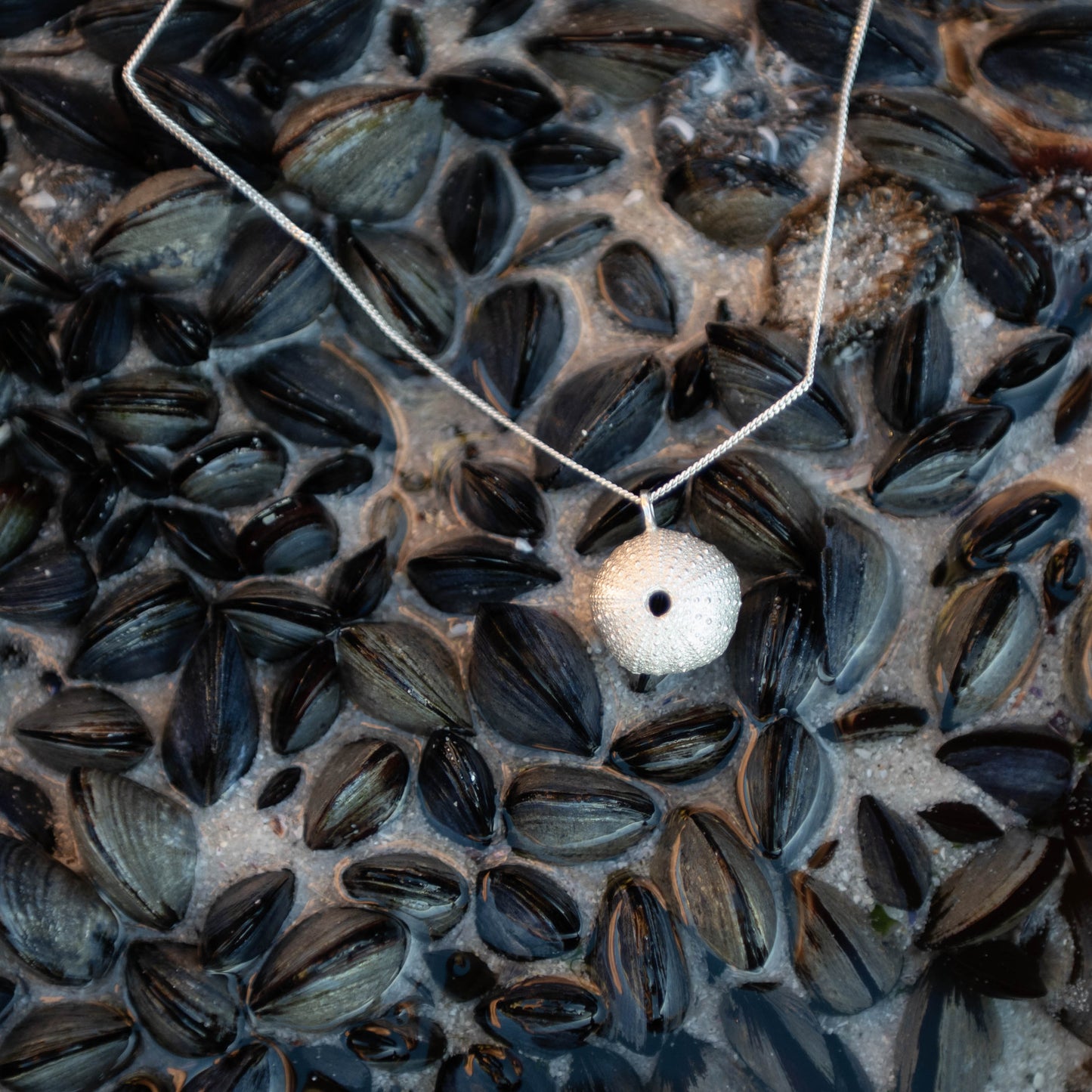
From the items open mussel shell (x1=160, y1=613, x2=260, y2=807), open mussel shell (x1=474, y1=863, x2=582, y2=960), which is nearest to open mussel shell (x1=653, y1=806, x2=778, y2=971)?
open mussel shell (x1=474, y1=863, x2=582, y2=960)

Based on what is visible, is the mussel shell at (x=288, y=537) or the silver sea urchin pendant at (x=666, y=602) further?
the mussel shell at (x=288, y=537)

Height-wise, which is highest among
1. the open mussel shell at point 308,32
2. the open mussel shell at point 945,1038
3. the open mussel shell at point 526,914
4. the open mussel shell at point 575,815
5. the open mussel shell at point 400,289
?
the open mussel shell at point 308,32

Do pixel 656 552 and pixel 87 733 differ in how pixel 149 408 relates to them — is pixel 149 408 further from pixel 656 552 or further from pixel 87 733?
pixel 656 552

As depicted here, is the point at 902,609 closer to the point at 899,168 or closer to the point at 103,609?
the point at 899,168

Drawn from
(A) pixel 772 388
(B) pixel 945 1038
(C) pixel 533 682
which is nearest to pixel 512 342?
(A) pixel 772 388

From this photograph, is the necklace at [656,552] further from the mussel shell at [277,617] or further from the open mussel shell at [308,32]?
the mussel shell at [277,617]

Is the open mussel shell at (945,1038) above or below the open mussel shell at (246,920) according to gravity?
below

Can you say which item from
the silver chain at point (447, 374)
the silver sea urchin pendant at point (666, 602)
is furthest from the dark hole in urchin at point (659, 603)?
the silver chain at point (447, 374)

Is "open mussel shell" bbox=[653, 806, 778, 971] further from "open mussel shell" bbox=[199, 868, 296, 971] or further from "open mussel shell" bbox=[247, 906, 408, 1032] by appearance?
"open mussel shell" bbox=[199, 868, 296, 971]
